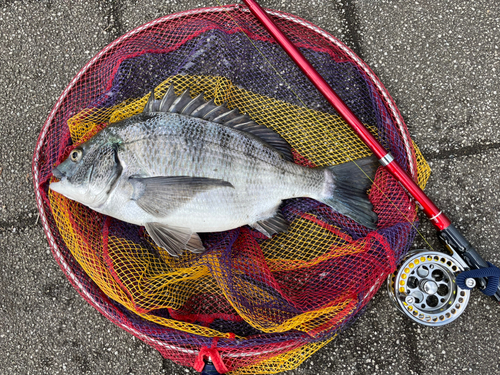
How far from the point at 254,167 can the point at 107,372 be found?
1.65 meters

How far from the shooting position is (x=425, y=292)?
211 centimetres

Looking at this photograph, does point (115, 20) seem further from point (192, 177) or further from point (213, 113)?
point (192, 177)

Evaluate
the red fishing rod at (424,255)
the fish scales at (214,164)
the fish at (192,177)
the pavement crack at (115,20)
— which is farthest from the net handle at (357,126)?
the pavement crack at (115,20)

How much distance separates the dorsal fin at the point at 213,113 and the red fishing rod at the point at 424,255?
1.25 feet

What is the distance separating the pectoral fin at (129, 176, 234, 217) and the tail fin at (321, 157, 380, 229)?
23.6 inches

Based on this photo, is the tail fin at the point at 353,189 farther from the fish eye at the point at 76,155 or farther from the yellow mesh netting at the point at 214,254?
the fish eye at the point at 76,155

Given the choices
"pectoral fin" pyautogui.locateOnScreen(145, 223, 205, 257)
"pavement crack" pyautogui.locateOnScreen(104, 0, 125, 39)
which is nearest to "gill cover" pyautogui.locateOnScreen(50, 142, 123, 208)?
Answer: "pectoral fin" pyautogui.locateOnScreen(145, 223, 205, 257)

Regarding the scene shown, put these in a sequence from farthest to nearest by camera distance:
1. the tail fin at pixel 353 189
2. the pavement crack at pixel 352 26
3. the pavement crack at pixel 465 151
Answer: the pavement crack at pixel 352 26
the pavement crack at pixel 465 151
the tail fin at pixel 353 189

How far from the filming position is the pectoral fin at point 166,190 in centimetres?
189

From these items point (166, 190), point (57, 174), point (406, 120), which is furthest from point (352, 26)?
point (57, 174)

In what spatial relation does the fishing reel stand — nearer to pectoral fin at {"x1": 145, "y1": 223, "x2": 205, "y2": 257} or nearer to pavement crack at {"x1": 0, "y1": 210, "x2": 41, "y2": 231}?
pectoral fin at {"x1": 145, "y1": 223, "x2": 205, "y2": 257}

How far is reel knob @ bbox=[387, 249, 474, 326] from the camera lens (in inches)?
83.1

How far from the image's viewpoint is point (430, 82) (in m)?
2.44

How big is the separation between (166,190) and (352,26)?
1720 mm
